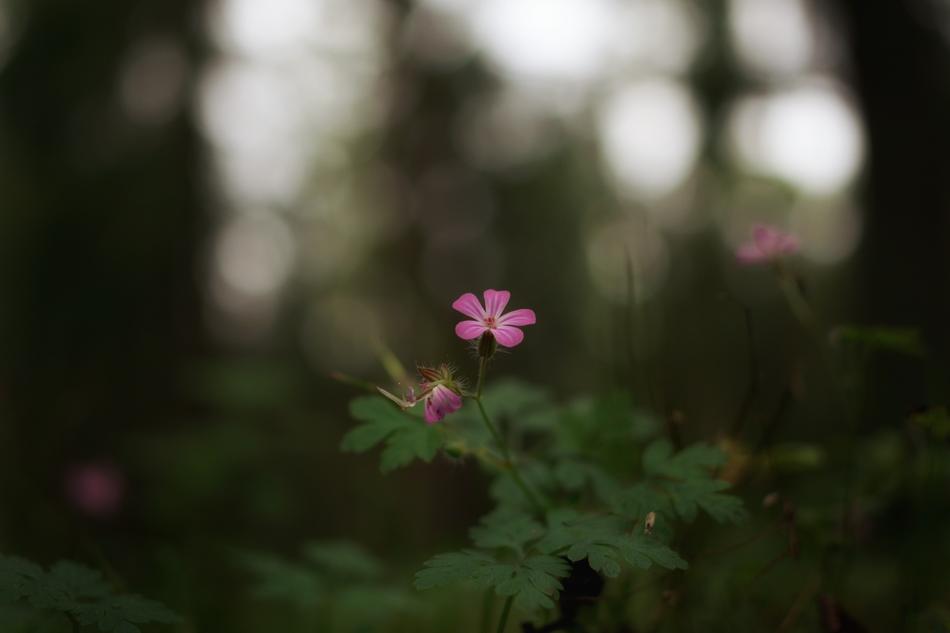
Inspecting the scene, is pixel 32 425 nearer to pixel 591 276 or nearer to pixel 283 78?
pixel 283 78

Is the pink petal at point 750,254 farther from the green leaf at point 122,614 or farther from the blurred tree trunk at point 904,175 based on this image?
the blurred tree trunk at point 904,175

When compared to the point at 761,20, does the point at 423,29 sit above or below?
below

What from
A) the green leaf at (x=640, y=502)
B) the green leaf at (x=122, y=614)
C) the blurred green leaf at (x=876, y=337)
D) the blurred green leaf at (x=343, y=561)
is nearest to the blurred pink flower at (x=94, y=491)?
the blurred green leaf at (x=343, y=561)

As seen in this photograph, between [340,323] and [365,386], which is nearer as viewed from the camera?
[365,386]

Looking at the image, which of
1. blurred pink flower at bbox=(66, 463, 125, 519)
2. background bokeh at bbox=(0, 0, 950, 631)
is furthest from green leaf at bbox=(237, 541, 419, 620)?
blurred pink flower at bbox=(66, 463, 125, 519)

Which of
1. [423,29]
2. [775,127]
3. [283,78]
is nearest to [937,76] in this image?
[423,29]

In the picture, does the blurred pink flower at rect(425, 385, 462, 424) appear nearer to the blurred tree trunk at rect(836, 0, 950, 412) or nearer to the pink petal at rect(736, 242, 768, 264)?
the pink petal at rect(736, 242, 768, 264)

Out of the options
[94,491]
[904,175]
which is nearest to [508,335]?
[94,491]
